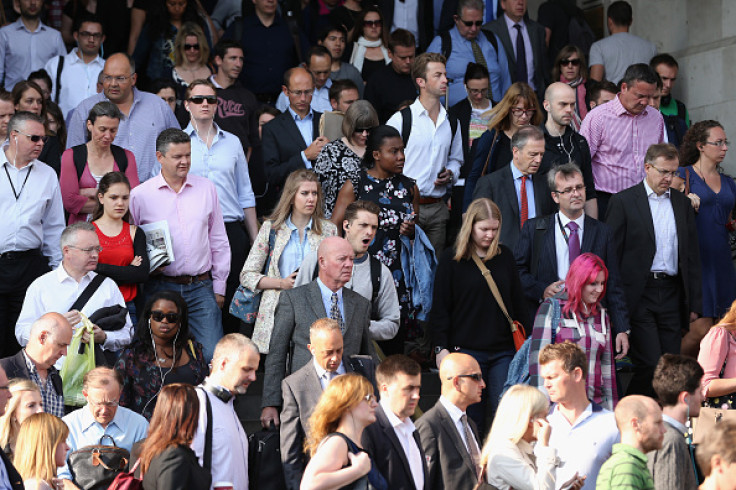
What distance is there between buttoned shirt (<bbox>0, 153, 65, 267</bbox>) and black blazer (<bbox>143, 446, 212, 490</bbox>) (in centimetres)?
Result: 333

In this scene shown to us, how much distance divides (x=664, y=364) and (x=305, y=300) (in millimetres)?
2456

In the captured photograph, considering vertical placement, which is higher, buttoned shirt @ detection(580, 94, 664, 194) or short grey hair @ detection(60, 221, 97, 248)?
buttoned shirt @ detection(580, 94, 664, 194)

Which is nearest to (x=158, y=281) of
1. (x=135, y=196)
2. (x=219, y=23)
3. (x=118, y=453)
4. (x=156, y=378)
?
(x=135, y=196)

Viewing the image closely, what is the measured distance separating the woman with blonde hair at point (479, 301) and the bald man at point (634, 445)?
249 cm

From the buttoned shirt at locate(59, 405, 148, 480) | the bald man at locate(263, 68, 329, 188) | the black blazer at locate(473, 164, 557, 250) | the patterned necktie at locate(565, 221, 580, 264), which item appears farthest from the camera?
the bald man at locate(263, 68, 329, 188)

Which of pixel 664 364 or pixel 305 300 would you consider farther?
pixel 305 300

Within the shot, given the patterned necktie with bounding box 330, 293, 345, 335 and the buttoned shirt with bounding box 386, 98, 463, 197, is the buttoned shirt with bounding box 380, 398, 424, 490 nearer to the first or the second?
the patterned necktie with bounding box 330, 293, 345, 335

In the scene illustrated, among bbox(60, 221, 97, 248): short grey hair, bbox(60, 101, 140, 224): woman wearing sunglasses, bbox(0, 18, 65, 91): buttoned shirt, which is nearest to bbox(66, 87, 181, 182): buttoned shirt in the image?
bbox(60, 101, 140, 224): woman wearing sunglasses

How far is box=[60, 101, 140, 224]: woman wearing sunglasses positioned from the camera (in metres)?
9.70

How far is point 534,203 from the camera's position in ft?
33.2

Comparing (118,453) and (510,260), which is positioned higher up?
(510,260)

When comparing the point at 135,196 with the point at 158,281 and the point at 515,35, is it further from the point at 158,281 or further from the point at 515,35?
the point at 515,35

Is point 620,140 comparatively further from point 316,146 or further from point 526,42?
point 526,42

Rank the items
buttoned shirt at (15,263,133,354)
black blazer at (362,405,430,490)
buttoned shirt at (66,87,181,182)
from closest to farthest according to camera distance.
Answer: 1. black blazer at (362,405,430,490)
2. buttoned shirt at (15,263,133,354)
3. buttoned shirt at (66,87,181,182)
